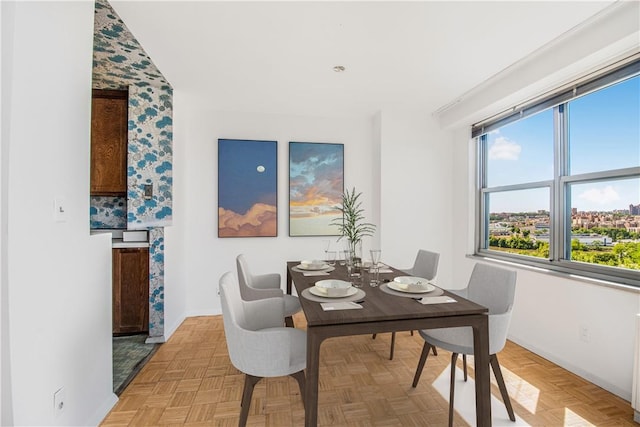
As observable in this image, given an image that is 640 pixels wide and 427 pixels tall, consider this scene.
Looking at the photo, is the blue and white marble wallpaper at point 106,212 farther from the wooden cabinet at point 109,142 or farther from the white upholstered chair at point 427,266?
the white upholstered chair at point 427,266

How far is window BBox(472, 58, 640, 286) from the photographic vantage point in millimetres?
2158

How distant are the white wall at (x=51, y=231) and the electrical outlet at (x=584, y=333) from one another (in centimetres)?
338

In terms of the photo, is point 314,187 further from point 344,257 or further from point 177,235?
point 177,235

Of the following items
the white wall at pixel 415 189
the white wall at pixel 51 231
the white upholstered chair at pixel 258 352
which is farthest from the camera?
the white wall at pixel 415 189

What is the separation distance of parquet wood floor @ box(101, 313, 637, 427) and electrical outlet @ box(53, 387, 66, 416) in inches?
18.4

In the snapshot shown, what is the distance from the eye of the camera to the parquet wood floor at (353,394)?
180 centimetres

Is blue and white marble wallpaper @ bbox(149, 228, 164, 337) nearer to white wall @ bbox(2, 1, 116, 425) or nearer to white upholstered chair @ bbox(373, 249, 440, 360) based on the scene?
white wall @ bbox(2, 1, 116, 425)

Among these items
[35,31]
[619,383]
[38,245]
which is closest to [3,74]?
[35,31]

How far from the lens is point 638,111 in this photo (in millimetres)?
2102

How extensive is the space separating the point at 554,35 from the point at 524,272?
1.99 metres

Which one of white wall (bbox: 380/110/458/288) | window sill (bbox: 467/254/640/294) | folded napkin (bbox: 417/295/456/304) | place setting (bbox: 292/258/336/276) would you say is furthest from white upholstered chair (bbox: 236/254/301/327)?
window sill (bbox: 467/254/640/294)

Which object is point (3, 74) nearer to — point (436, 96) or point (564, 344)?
point (436, 96)

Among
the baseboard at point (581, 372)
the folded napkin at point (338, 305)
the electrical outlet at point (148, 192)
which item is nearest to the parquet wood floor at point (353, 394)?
the baseboard at point (581, 372)

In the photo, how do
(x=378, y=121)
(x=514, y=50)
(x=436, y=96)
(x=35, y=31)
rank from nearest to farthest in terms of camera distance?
(x=35, y=31) → (x=514, y=50) → (x=436, y=96) → (x=378, y=121)
